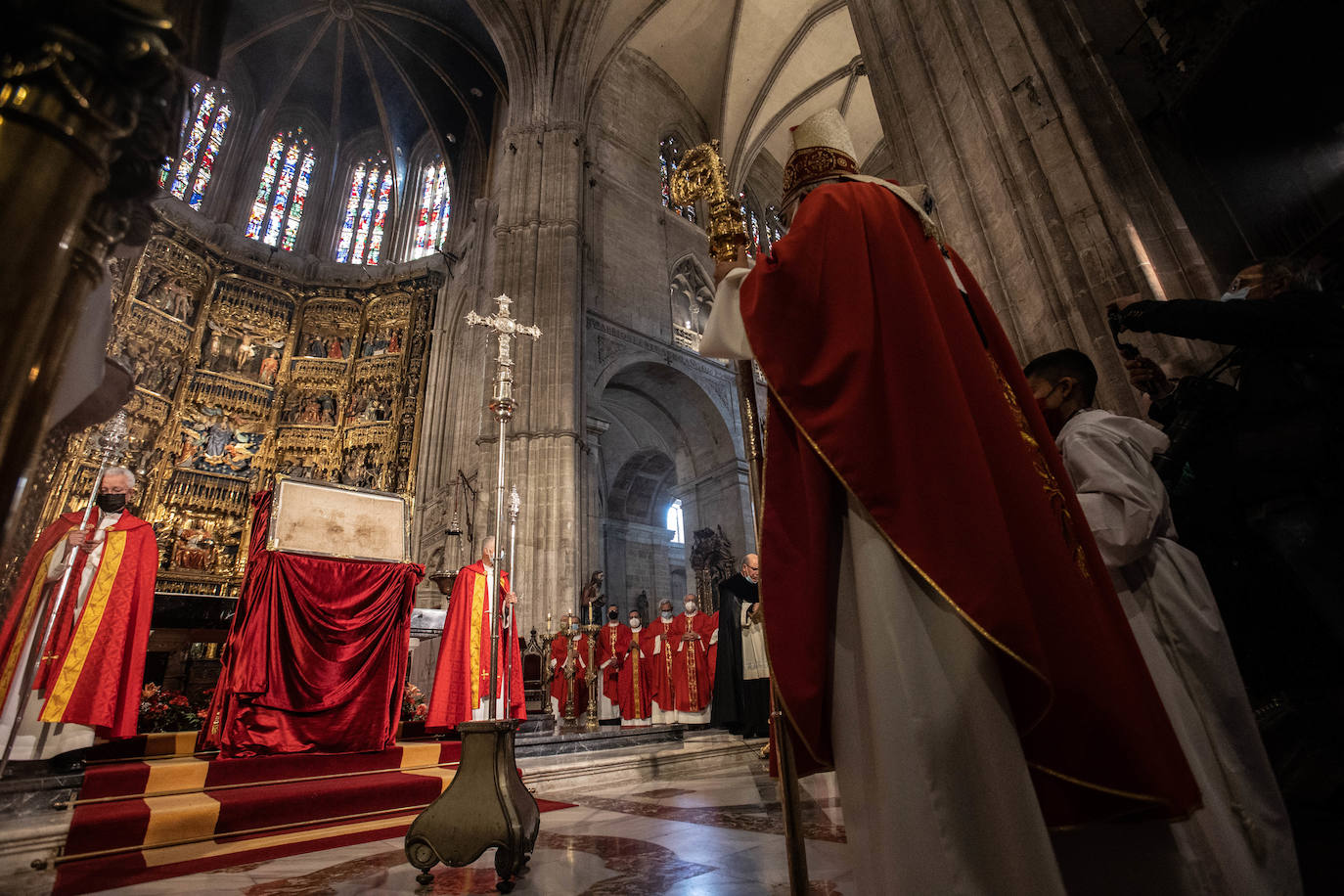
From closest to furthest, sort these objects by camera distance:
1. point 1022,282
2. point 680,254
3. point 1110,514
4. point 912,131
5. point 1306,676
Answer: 1. point 1110,514
2. point 1306,676
3. point 1022,282
4. point 912,131
5. point 680,254

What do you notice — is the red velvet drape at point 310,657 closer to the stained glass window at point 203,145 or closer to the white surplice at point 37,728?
the white surplice at point 37,728

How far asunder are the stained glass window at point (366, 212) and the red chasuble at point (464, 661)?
50.2 feet

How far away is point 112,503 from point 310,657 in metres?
1.52

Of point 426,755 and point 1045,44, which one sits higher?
point 1045,44

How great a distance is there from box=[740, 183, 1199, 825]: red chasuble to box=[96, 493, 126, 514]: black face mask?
12.9 feet

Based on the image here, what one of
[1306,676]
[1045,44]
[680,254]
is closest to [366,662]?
[1306,676]

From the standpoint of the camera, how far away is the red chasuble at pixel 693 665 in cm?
746

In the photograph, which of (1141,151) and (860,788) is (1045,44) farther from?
(860,788)

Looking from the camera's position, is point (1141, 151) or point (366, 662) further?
point (366, 662)

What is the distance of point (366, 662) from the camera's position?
431cm

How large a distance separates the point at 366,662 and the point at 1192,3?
647 cm

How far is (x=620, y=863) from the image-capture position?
1.95m

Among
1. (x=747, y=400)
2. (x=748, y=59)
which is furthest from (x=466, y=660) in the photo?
(x=748, y=59)

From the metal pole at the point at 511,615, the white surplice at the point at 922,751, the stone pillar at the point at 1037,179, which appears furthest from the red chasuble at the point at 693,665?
the white surplice at the point at 922,751
